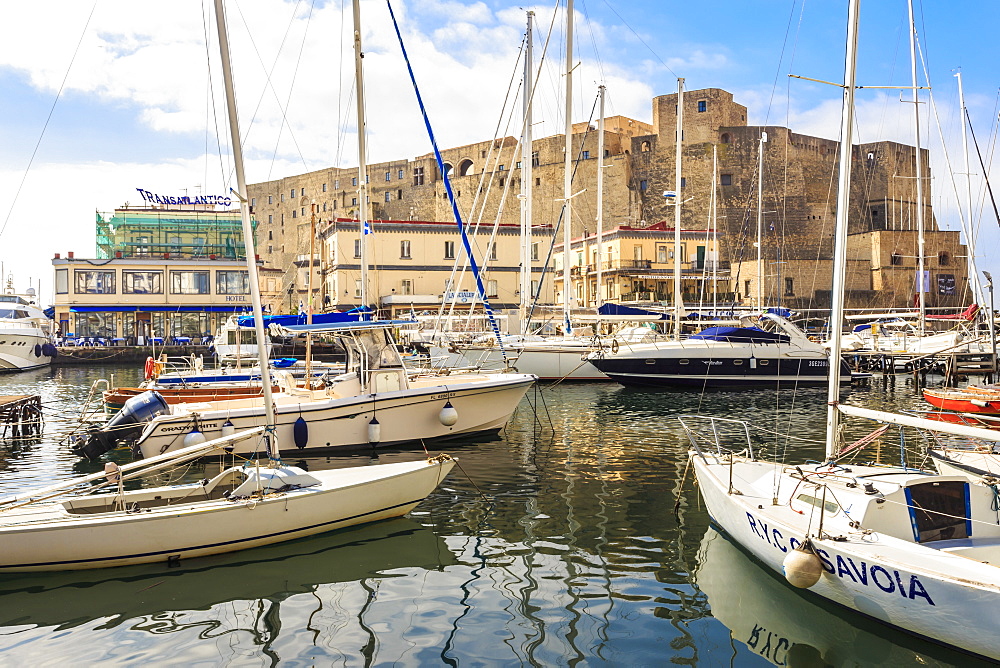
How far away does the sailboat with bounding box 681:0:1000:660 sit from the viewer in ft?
20.8

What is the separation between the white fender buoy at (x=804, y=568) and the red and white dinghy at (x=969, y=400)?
1324cm

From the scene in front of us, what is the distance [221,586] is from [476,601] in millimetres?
2796

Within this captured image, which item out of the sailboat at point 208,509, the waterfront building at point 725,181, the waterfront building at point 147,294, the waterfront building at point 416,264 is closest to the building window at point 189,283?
the waterfront building at point 147,294

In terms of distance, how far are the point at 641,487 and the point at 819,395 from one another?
16033mm

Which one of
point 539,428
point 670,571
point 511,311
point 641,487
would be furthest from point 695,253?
point 670,571

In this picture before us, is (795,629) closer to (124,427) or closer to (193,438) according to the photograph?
(193,438)

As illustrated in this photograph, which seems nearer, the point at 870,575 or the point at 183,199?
the point at 870,575

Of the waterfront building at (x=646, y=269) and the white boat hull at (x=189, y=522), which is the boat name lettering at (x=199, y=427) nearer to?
the white boat hull at (x=189, y=522)

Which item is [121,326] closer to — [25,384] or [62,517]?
[25,384]

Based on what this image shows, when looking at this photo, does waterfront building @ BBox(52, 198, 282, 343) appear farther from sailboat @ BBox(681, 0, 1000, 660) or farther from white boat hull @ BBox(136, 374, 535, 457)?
sailboat @ BBox(681, 0, 1000, 660)

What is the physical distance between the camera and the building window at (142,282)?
163 feet

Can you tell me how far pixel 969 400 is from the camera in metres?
18.3

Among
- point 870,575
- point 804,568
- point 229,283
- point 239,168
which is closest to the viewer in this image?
point 870,575

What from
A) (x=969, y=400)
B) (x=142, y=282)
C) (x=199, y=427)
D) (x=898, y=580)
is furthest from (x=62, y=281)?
(x=898, y=580)
